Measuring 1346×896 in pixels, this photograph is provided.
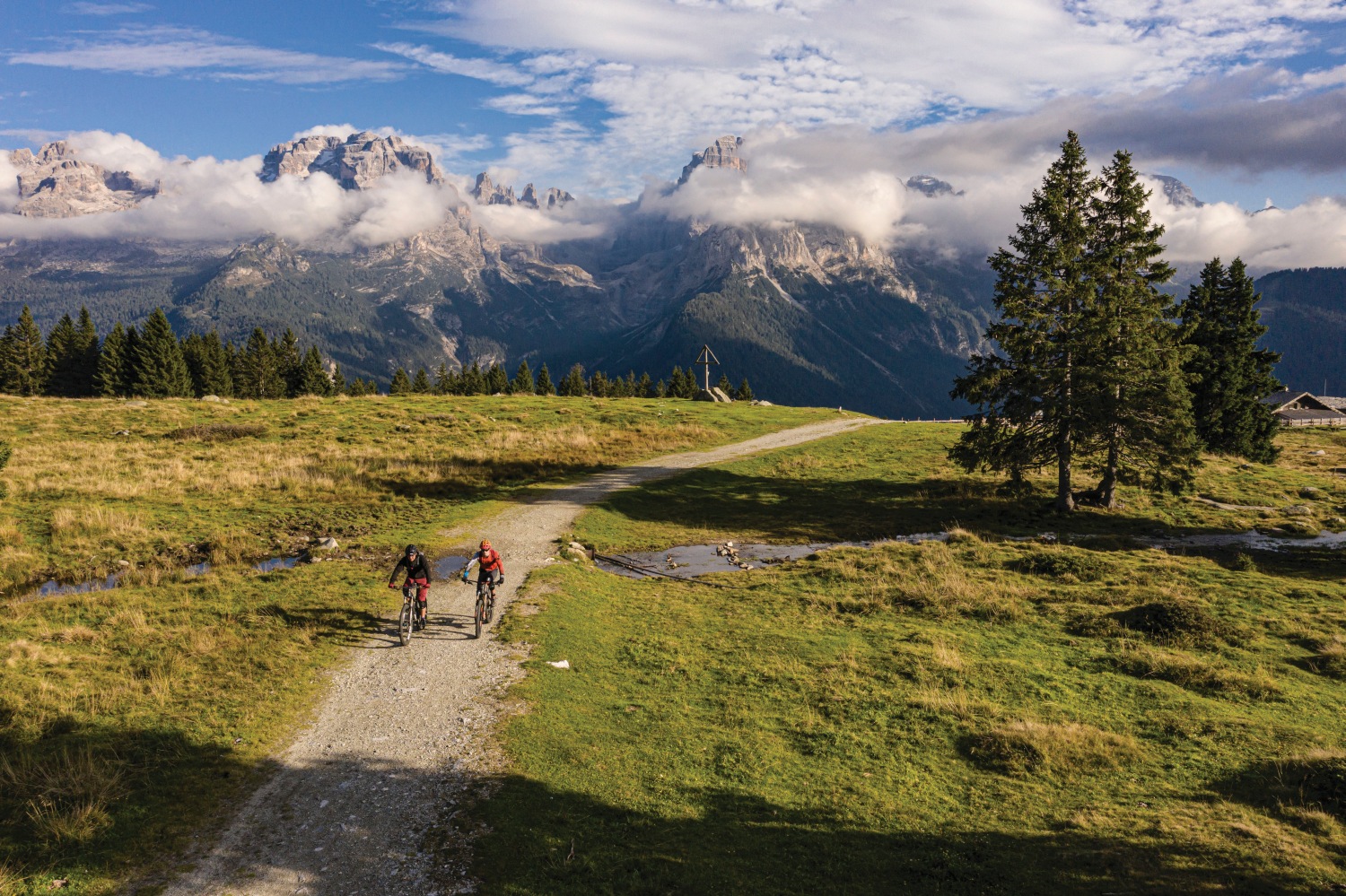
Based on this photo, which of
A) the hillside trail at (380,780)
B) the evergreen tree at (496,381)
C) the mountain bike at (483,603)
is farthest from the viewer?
the evergreen tree at (496,381)

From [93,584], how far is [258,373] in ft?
318

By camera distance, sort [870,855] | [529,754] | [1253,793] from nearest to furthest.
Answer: [870,855]
[1253,793]
[529,754]

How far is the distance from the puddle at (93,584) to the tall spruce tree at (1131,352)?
3724cm

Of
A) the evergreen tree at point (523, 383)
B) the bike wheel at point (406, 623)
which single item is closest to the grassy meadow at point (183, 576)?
the bike wheel at point (406, 623)

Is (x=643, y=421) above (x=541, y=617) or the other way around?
above

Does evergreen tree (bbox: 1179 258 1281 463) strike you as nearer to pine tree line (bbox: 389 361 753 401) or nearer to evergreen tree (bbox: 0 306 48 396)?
pine tree line (bbox: 389 361 753 401)

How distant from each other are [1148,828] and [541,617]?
1545cm

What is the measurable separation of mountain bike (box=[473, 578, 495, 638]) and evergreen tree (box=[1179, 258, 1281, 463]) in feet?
176

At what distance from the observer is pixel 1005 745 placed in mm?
13555

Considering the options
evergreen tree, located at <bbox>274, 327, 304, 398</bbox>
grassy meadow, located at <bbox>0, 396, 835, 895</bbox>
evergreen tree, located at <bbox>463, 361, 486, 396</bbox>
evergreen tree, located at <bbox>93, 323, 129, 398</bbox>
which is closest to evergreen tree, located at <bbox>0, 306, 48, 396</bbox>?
evergreen tree, located at <bbox>93, 323, 129, 398</bbox>

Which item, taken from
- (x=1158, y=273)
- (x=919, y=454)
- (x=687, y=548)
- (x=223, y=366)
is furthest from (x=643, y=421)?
(x=223, y=366)

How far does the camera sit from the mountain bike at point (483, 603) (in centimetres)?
1961

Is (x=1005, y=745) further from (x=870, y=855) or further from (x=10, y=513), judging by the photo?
(x=10, y=513)

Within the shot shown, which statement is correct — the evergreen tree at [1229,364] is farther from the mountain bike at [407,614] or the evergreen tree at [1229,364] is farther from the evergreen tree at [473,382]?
the evergreen tree at [473,382]
